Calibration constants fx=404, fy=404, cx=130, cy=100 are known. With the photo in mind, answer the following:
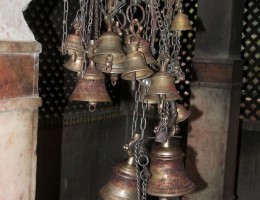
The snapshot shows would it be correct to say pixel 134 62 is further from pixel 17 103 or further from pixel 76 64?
pixel 17 103

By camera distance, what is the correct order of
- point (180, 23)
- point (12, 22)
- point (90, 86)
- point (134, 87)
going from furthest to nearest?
point (180, 23) < point (90, 86) < point (134, 87) < point (12, 22)

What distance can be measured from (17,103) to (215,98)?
3.21m

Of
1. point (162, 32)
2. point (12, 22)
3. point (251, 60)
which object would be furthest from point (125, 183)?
point (251, 60)

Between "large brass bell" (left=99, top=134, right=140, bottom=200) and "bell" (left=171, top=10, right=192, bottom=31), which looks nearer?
"large brass bell" (left=99, top=134, right=140, bottom=200)

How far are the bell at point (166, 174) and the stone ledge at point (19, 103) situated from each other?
889 millimetres

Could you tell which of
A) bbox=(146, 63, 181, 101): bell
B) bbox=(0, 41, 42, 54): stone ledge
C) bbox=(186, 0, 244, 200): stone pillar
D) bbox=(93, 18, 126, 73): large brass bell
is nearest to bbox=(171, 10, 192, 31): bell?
bbox=(146, 63, 181, 101): bell

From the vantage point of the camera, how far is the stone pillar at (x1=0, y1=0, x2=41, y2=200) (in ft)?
6.38

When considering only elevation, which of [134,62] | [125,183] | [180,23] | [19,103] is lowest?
[125,183]

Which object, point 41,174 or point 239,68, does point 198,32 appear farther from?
point 41,174

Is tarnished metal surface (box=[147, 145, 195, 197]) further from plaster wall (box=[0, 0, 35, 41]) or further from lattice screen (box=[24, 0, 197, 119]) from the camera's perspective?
lattice screen (box=[24, 0, 197, 119])

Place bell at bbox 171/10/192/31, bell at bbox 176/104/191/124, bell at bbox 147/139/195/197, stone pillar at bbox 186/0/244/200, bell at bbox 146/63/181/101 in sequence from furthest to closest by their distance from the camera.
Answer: stone pillar at bbox 186/0/244/200
bell at bbox 171/10/192/31
bell at bbox 176/104/191/124
bell at bbox 147/139/195/197
bell at bbox 146/63/181/101

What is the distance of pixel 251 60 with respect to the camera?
604 cm

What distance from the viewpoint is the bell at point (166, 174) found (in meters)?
2.56

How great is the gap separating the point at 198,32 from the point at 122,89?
2.17 metres
